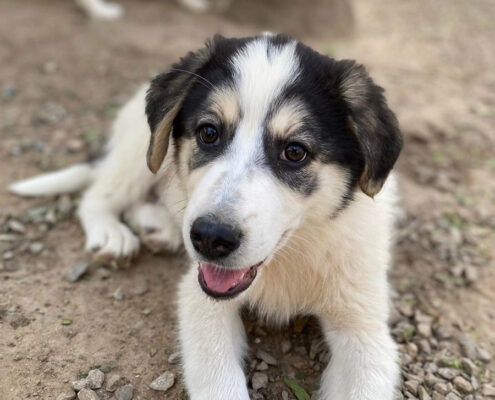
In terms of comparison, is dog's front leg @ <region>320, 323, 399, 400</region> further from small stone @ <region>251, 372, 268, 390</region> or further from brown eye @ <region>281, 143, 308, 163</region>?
brown eye @ <region>281, 143, 308, 163</region>

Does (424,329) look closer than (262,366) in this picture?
No

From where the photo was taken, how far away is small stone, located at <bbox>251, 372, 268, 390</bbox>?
2.88 metres

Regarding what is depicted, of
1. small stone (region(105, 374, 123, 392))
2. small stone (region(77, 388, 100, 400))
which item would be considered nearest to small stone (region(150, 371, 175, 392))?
small stone (region(105, 374, 123, 392))

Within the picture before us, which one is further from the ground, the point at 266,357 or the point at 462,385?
the point at 462,385

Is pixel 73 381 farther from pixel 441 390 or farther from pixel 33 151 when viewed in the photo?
pixel 33 151

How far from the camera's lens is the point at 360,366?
2803mm

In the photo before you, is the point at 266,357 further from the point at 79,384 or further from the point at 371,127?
the point at 371,127

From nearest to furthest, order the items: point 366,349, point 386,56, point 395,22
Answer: point 366,349 < point 386,56 < point 395,22

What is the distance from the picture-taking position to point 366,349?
286 cm

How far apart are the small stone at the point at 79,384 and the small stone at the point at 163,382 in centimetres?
33

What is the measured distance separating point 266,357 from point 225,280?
0.77 metres

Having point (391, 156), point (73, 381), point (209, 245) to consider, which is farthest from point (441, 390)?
point (73, 381)

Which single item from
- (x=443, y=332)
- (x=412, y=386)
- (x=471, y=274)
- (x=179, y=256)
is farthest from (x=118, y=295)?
(x=471, y=274)

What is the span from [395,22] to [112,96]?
15.5ft
